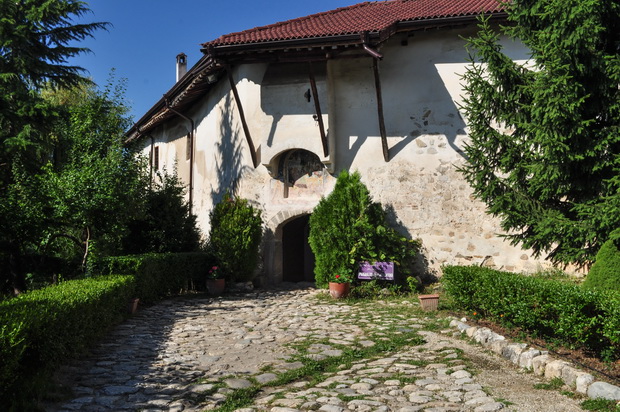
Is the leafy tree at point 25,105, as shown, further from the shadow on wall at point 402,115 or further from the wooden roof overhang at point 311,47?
the shadow on wall at point 402,115

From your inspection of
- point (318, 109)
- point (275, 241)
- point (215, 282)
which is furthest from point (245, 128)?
point (215, 282)

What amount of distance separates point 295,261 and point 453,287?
7.80 metres

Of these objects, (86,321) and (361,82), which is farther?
(361,82)

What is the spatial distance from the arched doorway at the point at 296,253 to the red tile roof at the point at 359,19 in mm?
5433

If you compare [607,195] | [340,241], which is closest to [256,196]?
[340,241]

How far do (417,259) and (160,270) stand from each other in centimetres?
585

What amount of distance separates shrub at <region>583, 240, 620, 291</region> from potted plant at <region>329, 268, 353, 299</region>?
5.48 metres

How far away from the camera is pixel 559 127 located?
7328 mm

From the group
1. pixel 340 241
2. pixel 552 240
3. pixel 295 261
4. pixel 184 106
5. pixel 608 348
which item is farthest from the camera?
pixel 184 106

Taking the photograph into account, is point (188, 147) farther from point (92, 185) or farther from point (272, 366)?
point (272, 366)

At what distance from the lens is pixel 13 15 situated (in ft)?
44.1

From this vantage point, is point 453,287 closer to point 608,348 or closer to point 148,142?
point 608,348

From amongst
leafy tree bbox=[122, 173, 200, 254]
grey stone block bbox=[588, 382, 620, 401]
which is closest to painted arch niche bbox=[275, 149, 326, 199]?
leafy tree bbox=[122, 173, 200, 254]

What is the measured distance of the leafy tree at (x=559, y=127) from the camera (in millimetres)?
7205
